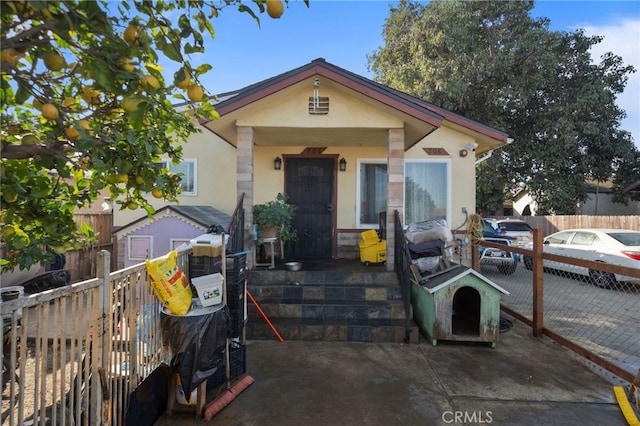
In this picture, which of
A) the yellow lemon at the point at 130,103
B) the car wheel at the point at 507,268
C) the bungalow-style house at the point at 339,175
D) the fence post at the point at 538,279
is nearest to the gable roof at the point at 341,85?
the bungalow-style house at the point at 339,175

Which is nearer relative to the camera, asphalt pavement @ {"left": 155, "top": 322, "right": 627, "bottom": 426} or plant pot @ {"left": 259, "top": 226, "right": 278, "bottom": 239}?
asphalt pavement @ {"left": 155, "top": 322, "right": 627, "bottom": 426}

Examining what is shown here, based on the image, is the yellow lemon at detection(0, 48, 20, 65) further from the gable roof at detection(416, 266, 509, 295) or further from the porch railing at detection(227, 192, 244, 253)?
the gable roof at detection(416, 266, 509, 295)

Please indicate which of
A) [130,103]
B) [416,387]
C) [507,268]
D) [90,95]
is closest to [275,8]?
[130,103]

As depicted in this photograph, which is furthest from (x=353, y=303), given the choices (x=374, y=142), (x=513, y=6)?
(x=513, y=6)

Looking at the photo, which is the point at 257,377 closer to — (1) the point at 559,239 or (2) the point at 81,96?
(2) the point at 81,96

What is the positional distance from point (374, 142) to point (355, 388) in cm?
468

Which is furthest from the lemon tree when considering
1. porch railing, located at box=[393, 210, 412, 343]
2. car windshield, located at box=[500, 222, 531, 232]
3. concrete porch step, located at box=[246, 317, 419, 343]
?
car windshield, located at box=[500, 222, 531, 232]

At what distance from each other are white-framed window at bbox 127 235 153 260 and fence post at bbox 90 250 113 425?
5.19 m

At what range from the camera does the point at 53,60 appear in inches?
49.3

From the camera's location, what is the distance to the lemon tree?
1240 millimetres

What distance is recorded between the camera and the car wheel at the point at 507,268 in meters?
9.84

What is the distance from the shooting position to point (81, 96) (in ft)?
5.44

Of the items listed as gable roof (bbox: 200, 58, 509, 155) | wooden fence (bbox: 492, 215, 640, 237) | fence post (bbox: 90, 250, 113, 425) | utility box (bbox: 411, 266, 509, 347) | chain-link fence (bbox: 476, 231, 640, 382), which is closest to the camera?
fence post (bbox: 90, 250, 113, 425)

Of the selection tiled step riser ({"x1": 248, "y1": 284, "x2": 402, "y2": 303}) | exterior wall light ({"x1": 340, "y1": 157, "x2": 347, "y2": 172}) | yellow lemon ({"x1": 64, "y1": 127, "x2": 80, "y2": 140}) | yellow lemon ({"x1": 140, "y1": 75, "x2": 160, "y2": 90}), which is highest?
exterior wall light ({"x1": 340, "y1": 157, "x2": 347, "y2": 172})
